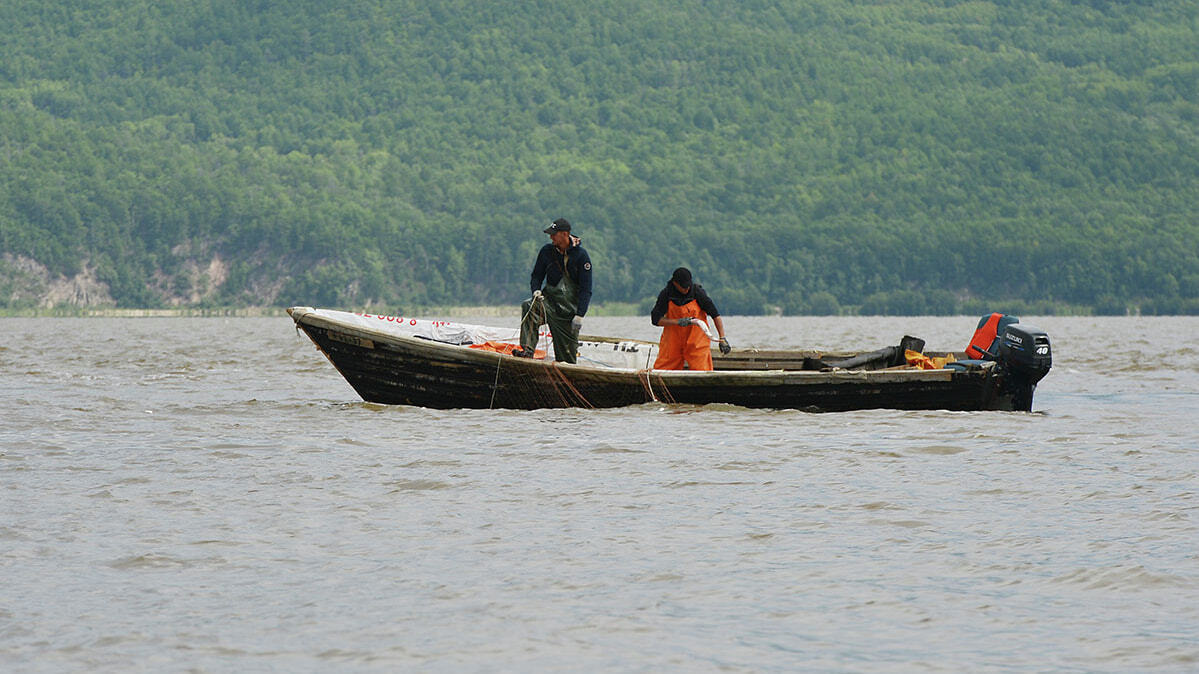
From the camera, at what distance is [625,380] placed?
18.6 meters

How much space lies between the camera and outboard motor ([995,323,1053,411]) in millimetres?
Result: 18734

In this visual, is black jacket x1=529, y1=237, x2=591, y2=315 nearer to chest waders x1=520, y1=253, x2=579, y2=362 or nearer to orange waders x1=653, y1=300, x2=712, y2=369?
chest waders x1=520, y1=253, x2=579, y2=362

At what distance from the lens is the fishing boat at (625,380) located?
18516 millimetres

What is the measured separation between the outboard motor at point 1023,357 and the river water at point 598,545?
1103 millimetres

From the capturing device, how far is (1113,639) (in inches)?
314

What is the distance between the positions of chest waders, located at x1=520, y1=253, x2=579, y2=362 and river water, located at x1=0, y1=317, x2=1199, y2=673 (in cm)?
118

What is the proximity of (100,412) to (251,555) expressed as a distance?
1090 cm

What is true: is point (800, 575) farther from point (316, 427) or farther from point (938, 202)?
point (938, 202)

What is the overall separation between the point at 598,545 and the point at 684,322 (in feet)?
28.8

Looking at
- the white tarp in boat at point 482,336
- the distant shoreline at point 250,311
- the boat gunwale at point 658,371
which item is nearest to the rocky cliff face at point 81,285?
the distant shoreline at point 250,311

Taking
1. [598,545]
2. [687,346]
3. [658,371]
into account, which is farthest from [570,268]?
[598,545]

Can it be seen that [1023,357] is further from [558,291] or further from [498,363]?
[498,363]

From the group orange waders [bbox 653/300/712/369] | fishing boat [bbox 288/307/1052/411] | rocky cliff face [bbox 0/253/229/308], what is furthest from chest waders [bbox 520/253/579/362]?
rocky cliff face [bbox 0/253/229/308]

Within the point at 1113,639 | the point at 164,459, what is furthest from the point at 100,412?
the point at 1113,639
